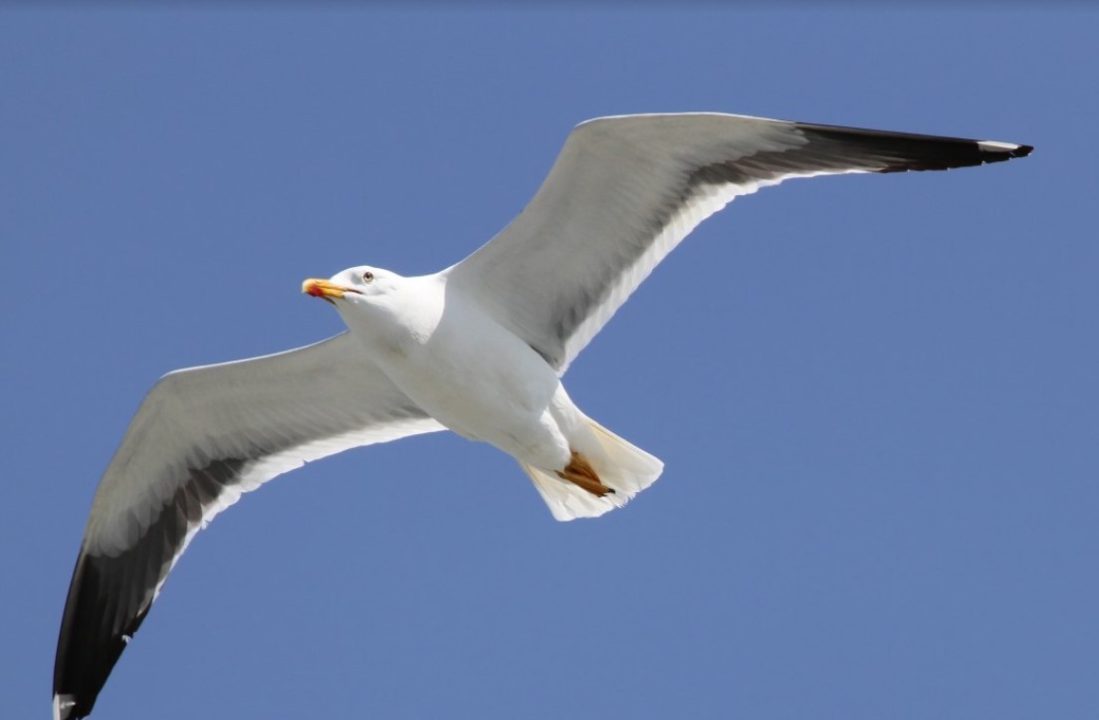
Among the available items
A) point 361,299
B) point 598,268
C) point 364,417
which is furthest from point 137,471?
point 598,268

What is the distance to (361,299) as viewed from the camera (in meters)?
8.43

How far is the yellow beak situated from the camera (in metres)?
8.35

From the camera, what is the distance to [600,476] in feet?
30.5

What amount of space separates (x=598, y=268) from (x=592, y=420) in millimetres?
883

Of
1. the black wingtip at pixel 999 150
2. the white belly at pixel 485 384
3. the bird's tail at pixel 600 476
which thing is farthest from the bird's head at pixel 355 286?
the black wingtip at pixel 999 150

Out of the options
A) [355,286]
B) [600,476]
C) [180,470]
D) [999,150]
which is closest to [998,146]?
[999,150]

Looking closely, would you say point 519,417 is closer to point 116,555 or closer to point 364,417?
point 364,417

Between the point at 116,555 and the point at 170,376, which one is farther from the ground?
the point at 170,376

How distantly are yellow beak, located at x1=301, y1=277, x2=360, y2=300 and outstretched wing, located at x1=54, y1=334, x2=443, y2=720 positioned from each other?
1.21 metres

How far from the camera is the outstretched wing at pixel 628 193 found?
337 inches

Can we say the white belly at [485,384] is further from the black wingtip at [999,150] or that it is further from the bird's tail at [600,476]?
the black wingtip at [999,150]

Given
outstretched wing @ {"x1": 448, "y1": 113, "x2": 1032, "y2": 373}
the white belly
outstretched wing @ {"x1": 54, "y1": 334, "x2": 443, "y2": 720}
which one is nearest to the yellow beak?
the white belly

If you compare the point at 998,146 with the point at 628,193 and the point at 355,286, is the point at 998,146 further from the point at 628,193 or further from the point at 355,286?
the point at 355,286

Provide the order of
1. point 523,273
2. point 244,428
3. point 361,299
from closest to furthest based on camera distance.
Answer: point 361,299
point 523,273
point 244,428
